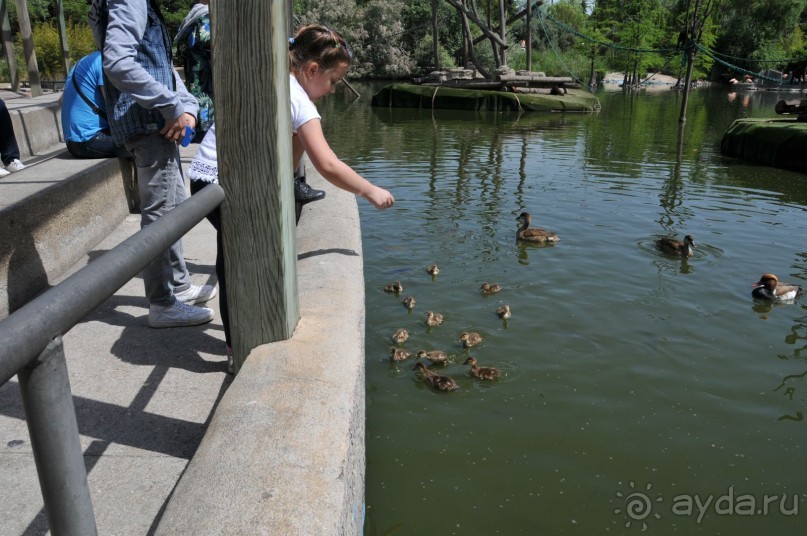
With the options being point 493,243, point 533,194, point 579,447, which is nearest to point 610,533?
point 579,447

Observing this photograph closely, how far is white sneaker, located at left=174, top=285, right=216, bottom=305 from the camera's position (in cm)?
418

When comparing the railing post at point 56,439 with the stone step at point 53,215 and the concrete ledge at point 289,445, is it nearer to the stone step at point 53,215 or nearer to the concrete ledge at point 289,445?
the concrete ledge at point 289,445

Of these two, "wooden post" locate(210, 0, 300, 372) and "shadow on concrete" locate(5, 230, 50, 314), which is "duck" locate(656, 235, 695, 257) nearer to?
"wooden post" locate(210, 0, 300, 372)

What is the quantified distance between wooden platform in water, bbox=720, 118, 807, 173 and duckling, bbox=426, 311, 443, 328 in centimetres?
1168

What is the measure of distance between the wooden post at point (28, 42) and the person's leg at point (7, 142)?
14.4ft

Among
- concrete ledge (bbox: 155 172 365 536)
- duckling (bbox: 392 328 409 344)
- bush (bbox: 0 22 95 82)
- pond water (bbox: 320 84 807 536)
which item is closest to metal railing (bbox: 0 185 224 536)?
concrete ledge (bbox: 155 172 365 536)

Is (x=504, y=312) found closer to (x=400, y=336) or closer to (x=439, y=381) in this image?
(x=400, y=336)

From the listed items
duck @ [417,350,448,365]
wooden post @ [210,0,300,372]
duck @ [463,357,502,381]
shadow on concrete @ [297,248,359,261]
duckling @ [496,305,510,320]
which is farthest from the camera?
duckling @ [496,305,510,320]

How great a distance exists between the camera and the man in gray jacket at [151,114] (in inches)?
134

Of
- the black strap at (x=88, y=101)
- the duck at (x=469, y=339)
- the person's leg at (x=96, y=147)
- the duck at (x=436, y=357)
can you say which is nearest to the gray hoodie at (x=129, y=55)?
the black strap at (x=88, y=101)

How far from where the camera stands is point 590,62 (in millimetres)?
56906

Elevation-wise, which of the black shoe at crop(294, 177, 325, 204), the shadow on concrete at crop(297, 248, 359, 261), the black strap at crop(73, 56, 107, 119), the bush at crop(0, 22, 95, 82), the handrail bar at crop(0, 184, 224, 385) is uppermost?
the bush at crop(0, 22, 95, 82)

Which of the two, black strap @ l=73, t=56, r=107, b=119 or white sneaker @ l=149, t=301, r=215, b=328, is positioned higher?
black strap @ l=73, t=56, r=107, b=119

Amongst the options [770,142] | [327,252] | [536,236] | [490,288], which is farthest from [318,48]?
[770,142]
